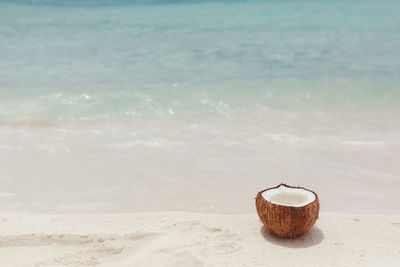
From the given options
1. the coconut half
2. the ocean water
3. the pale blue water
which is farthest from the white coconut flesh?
the pale blue water

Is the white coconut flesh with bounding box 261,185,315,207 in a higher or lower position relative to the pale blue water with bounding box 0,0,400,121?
lower

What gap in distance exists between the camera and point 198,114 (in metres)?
5.88

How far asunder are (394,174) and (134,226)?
7.47 feet

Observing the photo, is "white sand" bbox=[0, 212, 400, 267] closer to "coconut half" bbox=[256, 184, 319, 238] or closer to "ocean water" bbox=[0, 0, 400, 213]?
"coconut half" bbox=[256, 184, 319, 238]

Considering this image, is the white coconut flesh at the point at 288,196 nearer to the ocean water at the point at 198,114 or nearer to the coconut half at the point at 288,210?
the coconut half at the point at 288,210

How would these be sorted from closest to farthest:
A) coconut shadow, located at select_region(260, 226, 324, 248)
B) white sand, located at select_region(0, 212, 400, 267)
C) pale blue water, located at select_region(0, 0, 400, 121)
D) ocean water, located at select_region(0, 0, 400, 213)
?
1. white sand, located at select_region(0, 212, 400, 267)
2. coconut shadow, located at select_region(260, 226, 324, 248)
3. ocean water, located at select_region(0, 0, 400, 213)
4. pale blue water, located at select_region(0, 0, 400, 121)

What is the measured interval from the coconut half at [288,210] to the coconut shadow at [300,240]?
3cm

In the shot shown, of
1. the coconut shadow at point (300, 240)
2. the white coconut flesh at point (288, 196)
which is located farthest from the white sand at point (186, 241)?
the white coconut flesh at point (288, 196)

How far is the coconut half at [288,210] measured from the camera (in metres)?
2.79

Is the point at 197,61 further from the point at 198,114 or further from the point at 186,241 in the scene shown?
the point at 186,241

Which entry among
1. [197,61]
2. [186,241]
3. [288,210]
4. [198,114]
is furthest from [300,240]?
[197,61]

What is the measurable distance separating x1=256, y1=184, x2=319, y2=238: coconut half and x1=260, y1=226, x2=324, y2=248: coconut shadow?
1.3 inches

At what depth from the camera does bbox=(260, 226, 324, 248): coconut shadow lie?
2881 mm

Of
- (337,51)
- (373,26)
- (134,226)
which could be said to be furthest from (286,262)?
(373,26)
